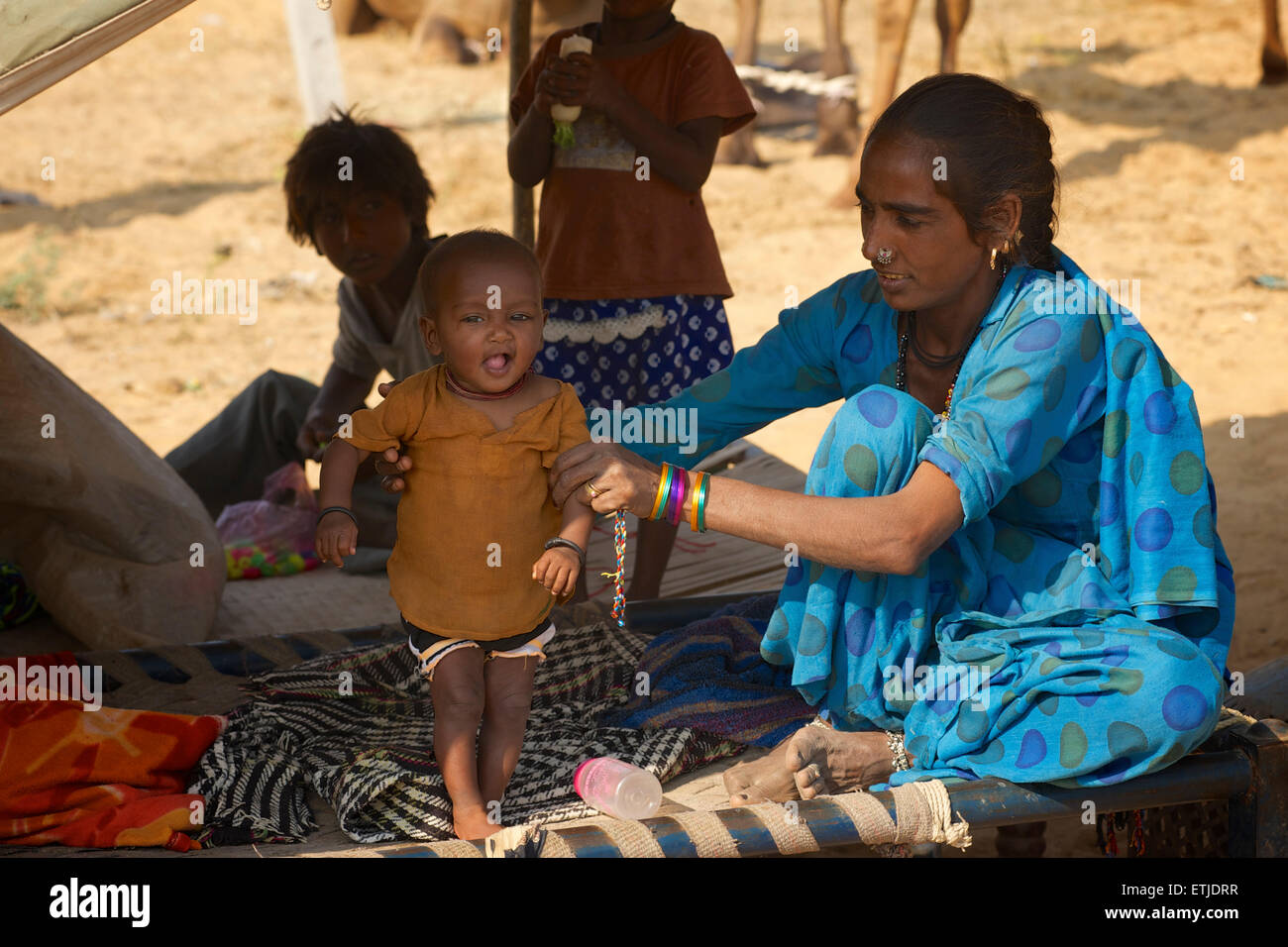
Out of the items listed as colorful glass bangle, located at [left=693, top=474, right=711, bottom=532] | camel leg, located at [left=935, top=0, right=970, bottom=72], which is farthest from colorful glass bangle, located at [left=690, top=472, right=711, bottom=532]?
camel leg, located at [left=935, top=0, right=970, bottom=72]

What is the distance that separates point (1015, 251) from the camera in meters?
2.41

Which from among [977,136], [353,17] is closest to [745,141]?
[353,17]

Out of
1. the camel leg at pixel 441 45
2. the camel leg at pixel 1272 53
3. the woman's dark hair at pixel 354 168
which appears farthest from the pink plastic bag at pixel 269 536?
the camel leg at pixel 1272 53

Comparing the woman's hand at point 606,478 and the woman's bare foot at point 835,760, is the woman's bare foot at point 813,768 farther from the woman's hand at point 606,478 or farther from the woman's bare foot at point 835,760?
the woman's hand at point 606,478

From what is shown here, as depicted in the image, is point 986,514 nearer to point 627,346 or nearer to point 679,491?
point 679,491

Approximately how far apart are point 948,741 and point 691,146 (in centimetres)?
176

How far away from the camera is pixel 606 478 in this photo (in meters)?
2.22

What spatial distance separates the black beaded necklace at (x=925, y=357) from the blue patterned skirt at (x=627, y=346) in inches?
43.2

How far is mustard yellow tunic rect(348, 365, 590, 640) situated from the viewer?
2.35m

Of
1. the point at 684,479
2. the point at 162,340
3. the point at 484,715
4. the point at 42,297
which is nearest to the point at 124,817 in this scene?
the point at 484,715

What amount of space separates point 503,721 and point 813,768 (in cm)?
56

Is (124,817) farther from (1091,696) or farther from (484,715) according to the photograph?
(1091,696)

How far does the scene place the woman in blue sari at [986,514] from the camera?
2189 millimetres

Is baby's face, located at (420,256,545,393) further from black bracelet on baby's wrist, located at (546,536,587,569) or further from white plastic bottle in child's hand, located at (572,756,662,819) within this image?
white plastic bottle in child's hand, located at (572,756,662,819)
